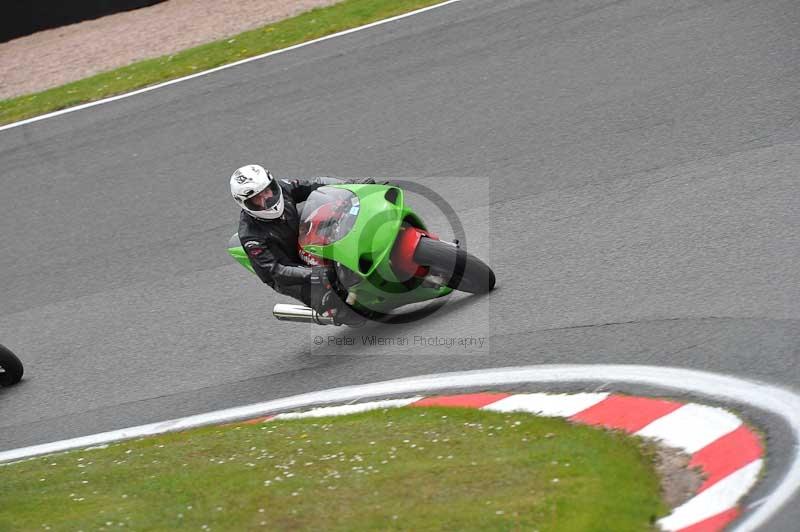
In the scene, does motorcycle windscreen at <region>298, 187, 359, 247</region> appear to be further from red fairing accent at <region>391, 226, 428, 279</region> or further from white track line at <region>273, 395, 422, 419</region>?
white track line at <region>273, 395, 422, 419</region>

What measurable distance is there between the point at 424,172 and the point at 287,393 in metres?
3.17

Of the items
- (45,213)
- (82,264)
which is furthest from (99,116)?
(82,264)

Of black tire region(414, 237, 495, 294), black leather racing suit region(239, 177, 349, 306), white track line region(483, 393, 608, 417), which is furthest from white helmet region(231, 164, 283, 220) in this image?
white track line region(483, 393, 608, 417)

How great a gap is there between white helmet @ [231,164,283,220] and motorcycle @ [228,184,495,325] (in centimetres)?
24

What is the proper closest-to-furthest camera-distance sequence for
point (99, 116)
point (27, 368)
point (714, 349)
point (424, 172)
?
point (714, 349)
point (27, 368)
point (424, 172)
point (99, 116)

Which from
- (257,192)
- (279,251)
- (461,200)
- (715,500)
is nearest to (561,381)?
(715,500)

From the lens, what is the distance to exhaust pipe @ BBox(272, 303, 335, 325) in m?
7.83

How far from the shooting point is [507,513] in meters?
4.88

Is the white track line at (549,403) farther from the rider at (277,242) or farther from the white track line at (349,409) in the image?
the rider at (277,242)

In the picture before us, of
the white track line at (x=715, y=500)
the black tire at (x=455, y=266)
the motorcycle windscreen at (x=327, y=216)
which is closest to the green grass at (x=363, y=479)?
the white track line at (x=715, y=500)

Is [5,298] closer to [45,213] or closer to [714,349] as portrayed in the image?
[45,213]

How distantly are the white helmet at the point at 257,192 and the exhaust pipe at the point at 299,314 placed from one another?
727 mm

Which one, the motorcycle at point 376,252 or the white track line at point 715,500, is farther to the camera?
the motorcycle at point 376,252

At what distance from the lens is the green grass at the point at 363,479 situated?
4.95 m
